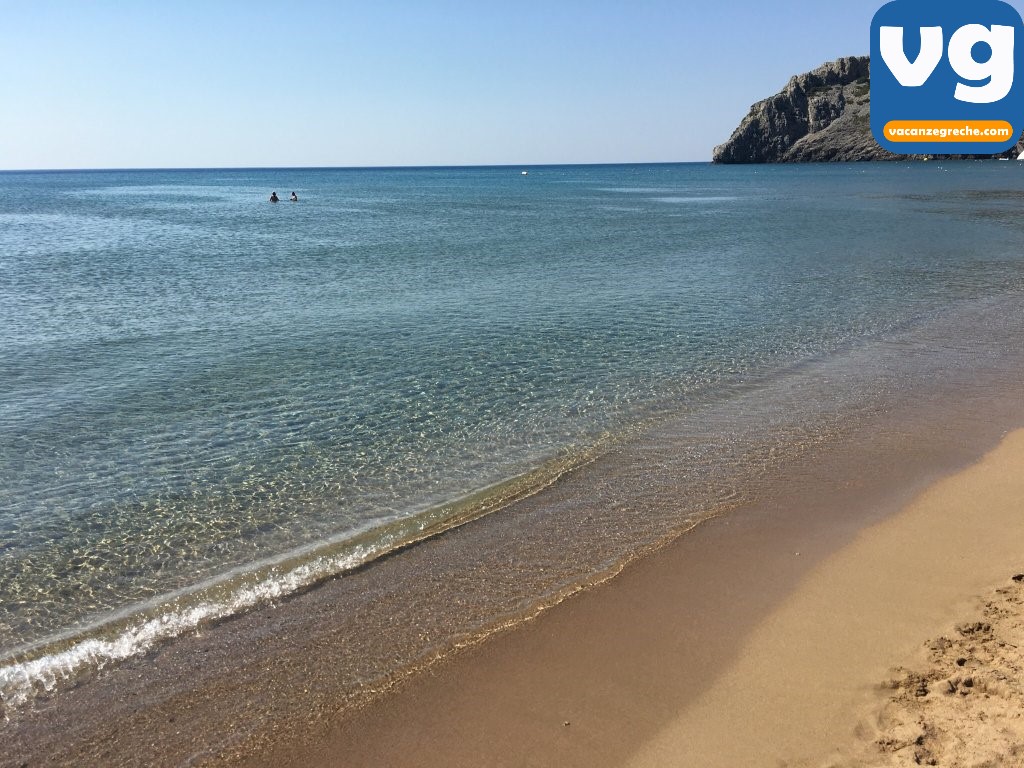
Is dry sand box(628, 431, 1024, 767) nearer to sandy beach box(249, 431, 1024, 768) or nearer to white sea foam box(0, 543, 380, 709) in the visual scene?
sandy beach box(249, 431, 1024, 768)

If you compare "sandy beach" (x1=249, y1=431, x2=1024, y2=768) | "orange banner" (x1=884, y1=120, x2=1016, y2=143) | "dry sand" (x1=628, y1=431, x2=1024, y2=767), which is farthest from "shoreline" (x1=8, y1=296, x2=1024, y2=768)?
"orange banner" (x1=884, y1=120, x2=1016, y2=143)

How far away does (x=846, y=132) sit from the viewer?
19862 centimetres

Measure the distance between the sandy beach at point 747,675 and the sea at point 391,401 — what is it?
91cm

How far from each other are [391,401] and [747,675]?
9.53 m

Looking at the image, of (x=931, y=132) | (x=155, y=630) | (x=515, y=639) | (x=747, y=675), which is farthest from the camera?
(x=931, y=132)

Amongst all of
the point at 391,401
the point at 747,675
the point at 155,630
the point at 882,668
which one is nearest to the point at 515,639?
the point at 747,675

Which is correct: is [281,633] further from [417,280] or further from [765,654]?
[417,280]

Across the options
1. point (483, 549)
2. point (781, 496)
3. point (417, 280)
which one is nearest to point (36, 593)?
point (483, 549)

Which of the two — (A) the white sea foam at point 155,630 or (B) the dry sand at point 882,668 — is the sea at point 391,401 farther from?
(B) the dry sand at point 882,668

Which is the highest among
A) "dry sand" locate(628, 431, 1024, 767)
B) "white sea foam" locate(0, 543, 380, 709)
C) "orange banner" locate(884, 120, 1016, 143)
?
"orange banner" locate(884, 120, 1016, 143)

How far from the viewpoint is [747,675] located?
695 cm

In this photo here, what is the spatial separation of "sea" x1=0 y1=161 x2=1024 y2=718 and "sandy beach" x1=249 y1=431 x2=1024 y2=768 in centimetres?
91

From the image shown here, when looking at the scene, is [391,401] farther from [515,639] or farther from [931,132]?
[931,132]

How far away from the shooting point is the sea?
9195mm
